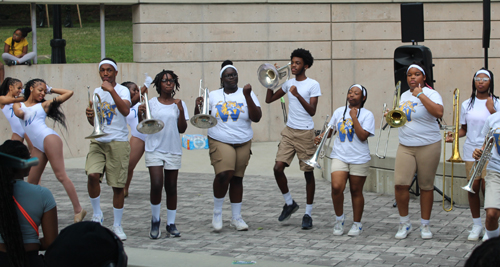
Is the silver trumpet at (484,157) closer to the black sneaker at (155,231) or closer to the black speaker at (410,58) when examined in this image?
the black sneaker at (155,231)

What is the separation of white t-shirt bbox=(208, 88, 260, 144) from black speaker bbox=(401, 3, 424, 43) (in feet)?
19.2

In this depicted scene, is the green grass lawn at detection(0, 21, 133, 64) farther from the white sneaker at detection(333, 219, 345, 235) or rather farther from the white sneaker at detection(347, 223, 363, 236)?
the white sneaker at detection(347, 223, 363, 236)

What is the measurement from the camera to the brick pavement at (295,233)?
19.6 ft

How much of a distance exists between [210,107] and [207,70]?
693 centimetres

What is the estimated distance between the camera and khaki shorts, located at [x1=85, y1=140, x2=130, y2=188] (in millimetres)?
6777

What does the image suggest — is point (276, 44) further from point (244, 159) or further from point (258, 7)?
point (244, 159)

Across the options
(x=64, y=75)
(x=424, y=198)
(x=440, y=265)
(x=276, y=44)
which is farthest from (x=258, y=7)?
(x=440, y=265)

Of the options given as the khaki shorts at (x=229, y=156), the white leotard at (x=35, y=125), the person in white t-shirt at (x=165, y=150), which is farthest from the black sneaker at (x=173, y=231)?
the white leotard at (x=35, y=125)

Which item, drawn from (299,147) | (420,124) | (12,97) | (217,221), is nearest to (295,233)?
(217,221)

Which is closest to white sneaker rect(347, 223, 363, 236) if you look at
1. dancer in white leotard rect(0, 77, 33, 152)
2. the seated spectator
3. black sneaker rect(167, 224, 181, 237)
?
black sneaker rect(167, 224, 181, 237)

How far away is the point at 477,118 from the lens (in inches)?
250

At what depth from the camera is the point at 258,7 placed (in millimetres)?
13977

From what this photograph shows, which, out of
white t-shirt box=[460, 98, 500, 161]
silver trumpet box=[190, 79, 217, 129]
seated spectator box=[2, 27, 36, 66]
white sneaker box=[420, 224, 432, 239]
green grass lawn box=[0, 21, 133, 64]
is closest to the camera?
white t-shirt box=[460, 98, 500, 161]

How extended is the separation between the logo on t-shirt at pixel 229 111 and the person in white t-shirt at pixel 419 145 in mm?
1763
